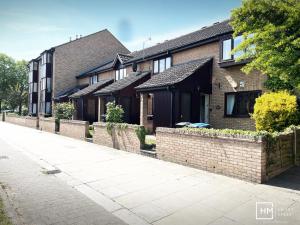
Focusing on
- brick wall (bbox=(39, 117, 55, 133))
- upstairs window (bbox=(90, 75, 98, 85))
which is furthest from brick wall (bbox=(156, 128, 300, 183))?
upstairs window (bbox=(90, 75, 98, 85))

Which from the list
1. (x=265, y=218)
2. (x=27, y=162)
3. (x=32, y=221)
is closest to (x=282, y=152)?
(x=265, y=218)

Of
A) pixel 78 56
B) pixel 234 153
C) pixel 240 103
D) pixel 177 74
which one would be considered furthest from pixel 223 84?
pixel 78 56

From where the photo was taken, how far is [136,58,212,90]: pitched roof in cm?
1414

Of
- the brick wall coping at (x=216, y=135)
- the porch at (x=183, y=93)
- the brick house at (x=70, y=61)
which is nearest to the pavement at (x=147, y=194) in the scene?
the brick wall coping at (x=216, y=135)

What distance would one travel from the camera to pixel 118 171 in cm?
845

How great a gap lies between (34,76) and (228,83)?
116ft

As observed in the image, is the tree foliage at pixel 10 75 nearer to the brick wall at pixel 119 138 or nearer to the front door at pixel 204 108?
the brick wall at pixel 119 138

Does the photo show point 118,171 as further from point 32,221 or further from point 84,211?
point 32,221

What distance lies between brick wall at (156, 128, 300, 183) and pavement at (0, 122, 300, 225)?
0.30 metres

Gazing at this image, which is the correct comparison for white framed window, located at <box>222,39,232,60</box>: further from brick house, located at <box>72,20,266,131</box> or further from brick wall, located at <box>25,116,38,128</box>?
brick wall, located at <box>25,116,38,128</box>

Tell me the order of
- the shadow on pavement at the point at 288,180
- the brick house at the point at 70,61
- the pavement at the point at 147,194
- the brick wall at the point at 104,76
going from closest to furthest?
1. the pavement at the point at 147,194
2. the shadow on pavement at the point at 288,180
3. the brick wall at the point at 104,76
4. the brick house at the point at 70,61

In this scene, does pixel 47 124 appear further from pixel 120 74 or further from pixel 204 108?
pixel 204 108

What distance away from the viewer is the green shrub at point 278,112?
8.84 meters

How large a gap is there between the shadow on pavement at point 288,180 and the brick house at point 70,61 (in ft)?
89.6
